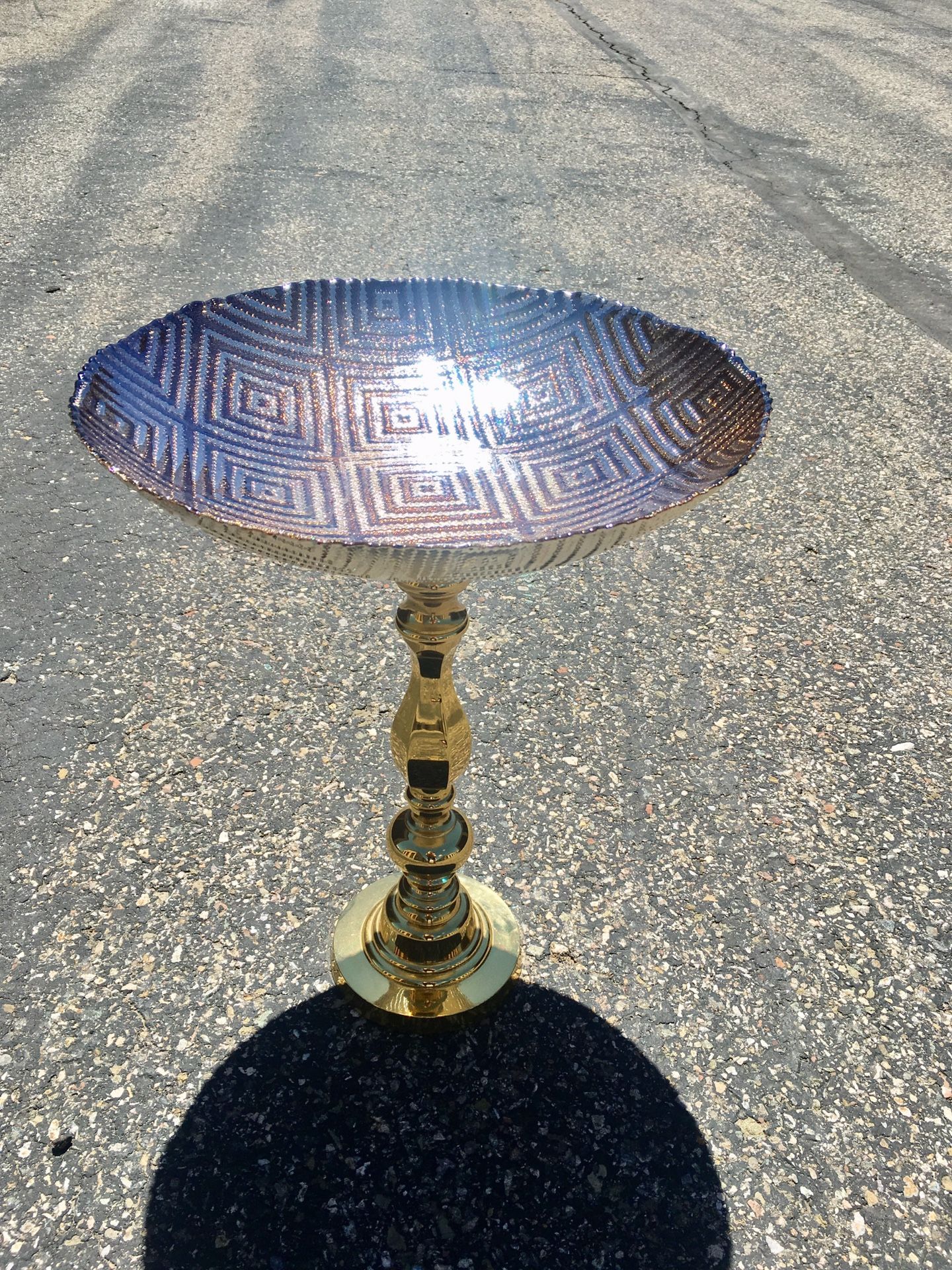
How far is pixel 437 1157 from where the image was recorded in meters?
1.87

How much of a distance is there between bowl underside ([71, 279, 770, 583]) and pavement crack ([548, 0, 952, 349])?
3.52 m

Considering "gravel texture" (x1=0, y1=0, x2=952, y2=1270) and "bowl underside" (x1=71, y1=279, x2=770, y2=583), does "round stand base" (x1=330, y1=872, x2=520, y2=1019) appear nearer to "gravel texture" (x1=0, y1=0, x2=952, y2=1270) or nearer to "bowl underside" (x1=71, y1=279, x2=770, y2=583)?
"gravel texture" (x1=0, y1=0, x2=952, y2=1270)

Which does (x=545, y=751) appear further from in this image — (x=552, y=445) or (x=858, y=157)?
(x=858, y=157)

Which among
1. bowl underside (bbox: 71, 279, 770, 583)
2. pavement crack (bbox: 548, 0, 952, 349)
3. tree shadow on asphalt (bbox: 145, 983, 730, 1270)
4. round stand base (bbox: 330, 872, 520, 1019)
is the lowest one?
tree shadow on asphalt (bbox: 145, 983, 730, 1270)

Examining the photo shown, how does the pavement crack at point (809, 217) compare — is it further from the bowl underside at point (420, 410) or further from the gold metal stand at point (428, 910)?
the gold metal stand at point (428, 910)

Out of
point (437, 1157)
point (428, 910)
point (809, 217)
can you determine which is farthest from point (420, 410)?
point (809, 217)

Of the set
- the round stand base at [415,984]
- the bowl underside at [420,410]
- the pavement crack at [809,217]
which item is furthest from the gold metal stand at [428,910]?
the pavement crack at [809,217]

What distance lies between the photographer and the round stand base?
6.84 ft

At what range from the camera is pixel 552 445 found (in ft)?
6.41

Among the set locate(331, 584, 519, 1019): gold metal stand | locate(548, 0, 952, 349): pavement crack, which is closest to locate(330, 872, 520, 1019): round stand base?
locate(331, 584, 519, 1019): gold metal stand

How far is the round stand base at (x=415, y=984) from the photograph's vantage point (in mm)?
2084

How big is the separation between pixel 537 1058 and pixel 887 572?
2153 millimetres

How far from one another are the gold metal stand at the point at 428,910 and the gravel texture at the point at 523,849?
0.22 ft

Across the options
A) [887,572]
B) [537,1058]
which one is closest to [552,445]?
[537,1058]
